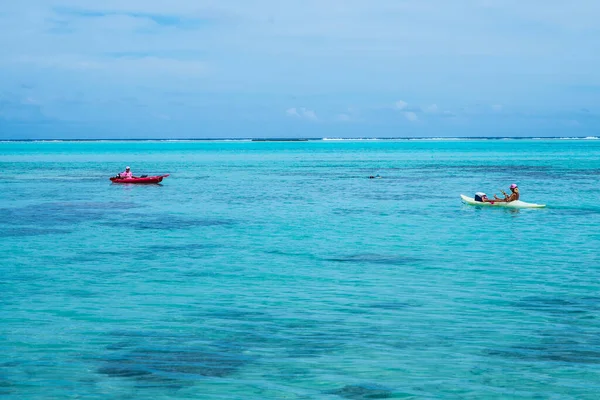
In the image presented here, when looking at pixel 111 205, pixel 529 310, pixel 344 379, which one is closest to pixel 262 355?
pixel 344 379

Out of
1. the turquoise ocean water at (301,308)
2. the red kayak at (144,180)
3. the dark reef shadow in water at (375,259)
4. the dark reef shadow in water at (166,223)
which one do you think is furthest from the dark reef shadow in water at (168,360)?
the red kayak at (144,180)

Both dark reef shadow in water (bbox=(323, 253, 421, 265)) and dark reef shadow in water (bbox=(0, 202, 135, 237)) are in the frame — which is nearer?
dark reef shadow in water (bbox=(323, 253, 421, 265))

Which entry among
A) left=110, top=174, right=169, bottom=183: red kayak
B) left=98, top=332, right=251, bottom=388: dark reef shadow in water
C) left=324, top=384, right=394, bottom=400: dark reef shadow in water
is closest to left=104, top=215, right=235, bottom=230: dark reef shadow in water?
left=98, top=332, right=251, bottom=388: dark reef shadow in water

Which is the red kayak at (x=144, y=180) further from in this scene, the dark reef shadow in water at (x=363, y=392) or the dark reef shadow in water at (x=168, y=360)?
the dark reef shadow in water at (x=363, y=392)

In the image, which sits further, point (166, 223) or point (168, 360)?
point (166, 223)

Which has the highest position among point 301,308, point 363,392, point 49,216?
point 49,216

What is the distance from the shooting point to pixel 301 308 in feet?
47.5

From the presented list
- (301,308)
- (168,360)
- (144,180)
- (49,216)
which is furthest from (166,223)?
(144,180)

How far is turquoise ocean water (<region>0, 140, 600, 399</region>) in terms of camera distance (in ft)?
33.9

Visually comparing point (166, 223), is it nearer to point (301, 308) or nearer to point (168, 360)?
point (301, 308)

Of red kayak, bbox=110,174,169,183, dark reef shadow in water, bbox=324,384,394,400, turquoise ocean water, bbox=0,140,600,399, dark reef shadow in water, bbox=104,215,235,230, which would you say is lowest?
dark reef shadow in water, bbox=324,384,394,400

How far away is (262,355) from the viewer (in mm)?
11359

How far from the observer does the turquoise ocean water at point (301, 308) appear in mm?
10336

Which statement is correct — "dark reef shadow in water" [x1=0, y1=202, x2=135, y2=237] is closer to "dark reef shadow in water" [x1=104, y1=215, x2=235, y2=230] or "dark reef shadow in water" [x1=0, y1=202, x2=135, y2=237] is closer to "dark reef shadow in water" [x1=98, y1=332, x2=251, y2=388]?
"dark reef shadow in water" [x1=104, y1=215, x2=235, y2=230]
